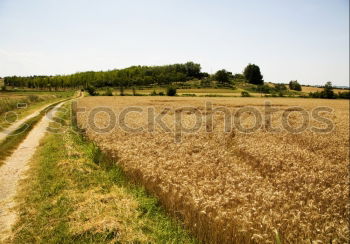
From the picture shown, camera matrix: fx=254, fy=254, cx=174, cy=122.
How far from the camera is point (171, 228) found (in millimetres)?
7348

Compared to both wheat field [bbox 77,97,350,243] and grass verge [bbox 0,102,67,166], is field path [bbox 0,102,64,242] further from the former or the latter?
wheat field [bbox 77,97,350,243]

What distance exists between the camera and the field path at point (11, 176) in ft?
23.6

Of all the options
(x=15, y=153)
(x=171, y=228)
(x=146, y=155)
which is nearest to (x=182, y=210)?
(x=171, y=228)

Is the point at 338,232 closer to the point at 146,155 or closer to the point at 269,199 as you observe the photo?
the point at 269,199

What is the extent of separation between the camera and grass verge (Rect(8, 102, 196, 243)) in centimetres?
667

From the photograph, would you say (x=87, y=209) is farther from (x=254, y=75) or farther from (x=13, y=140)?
(x=254, y=75)

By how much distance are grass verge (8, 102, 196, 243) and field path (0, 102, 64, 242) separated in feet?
0.90

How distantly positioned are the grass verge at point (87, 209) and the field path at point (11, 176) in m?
0.28

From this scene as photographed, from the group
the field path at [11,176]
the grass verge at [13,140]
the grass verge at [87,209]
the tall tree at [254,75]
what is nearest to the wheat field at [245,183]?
the grass verge at [87,209]

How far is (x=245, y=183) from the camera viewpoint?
31.6ft

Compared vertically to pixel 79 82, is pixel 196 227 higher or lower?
lower

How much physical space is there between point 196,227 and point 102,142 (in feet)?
35.3

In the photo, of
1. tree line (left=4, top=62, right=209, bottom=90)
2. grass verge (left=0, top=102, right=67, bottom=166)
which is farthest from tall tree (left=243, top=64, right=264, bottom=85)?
grass verge (left=0, top=102, right=67, bottom=166)

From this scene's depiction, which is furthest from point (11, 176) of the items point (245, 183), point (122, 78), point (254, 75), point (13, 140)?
point (254, 75)
